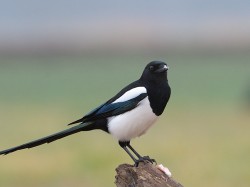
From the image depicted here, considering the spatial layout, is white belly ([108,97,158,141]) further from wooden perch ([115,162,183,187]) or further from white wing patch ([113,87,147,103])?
wooden perch ([115,162,183,187])

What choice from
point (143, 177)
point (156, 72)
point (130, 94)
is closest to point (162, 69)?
point (156, 72)

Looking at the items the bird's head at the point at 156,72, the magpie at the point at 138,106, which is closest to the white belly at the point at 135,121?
the magpie at the point at 138,106

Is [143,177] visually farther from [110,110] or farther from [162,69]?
[162,69]

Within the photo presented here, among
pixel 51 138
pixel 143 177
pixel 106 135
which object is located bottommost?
pixel 143 177

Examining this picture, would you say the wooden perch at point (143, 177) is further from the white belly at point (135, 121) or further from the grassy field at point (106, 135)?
the grassy field at point (106, 135)

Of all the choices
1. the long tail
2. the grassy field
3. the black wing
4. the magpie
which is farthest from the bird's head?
the grassy field

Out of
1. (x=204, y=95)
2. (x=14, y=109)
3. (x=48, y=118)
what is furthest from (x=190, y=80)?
(x=48, y=118)

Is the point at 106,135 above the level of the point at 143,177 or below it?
above
